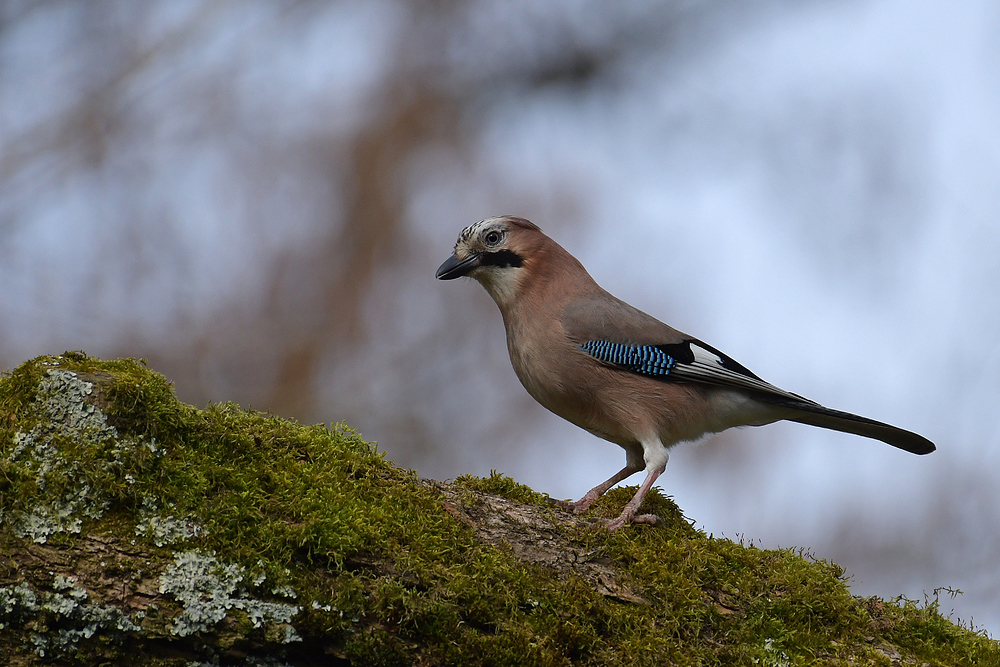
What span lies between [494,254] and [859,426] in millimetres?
2536

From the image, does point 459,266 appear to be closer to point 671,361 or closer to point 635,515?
point 671,361

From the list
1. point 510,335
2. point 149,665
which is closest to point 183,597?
point 149,665

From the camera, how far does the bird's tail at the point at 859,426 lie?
5.16 m

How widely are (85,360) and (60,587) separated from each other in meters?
0.87

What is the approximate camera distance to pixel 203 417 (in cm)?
315

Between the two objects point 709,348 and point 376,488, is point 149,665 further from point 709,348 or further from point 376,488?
point 709,348

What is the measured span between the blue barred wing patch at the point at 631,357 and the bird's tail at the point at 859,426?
0.84 metres

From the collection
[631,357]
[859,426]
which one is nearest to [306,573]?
[631,357]

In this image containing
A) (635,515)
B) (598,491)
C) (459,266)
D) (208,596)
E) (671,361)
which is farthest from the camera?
(459,266)

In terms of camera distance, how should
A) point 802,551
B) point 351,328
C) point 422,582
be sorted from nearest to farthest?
point 422,582 → point 802,551 → point 351,328

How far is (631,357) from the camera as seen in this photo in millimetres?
5188

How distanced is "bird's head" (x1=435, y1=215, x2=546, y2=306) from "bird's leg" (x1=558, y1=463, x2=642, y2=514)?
4.46 feet

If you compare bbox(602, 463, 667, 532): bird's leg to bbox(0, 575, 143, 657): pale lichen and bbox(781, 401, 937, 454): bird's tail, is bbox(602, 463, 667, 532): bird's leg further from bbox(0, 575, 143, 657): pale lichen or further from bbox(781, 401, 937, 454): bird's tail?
bbox(0, 575, 143, 657): pale lichen

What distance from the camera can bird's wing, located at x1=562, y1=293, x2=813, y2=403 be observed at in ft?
17.0
